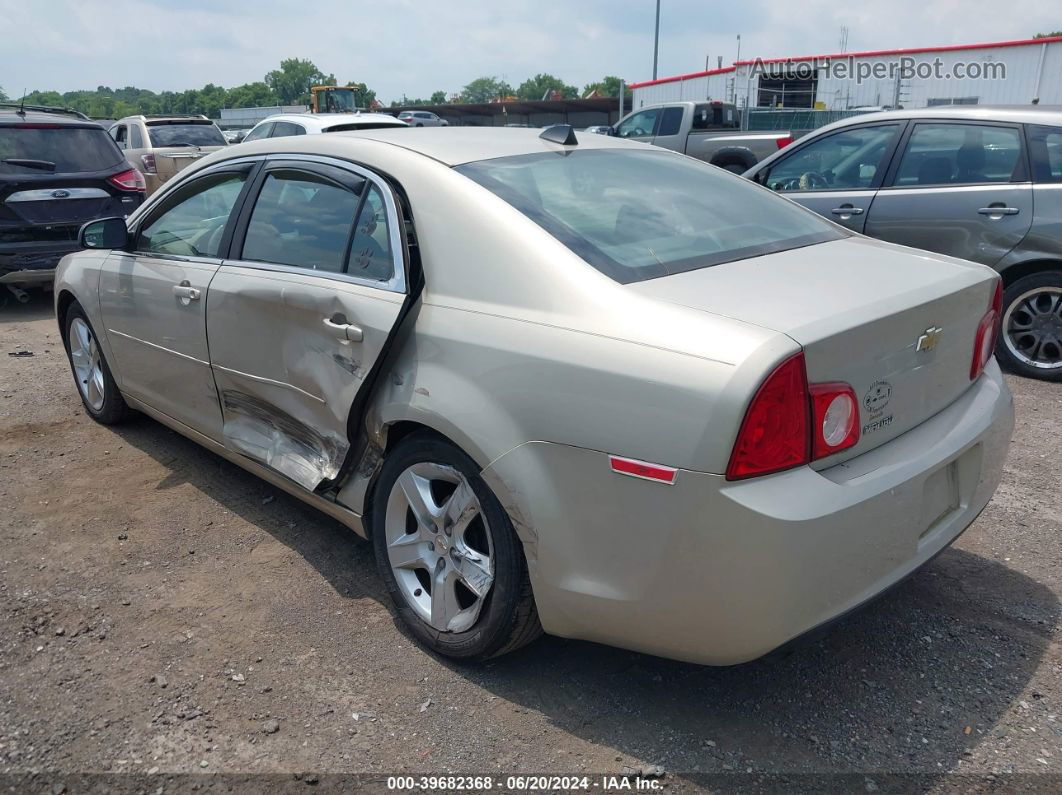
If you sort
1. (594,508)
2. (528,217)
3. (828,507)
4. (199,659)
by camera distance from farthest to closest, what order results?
(199,659) → (528,217) → (594,508) → (828,507)

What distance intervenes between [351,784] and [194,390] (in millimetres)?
2139

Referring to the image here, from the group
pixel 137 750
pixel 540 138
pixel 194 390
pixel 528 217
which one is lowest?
pixel 137 750

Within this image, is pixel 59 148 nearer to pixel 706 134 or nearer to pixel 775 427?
pixel 775 427

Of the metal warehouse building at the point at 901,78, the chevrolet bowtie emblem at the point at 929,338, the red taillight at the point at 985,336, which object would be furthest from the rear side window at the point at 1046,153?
the metal warehouse building at the point at 901,78

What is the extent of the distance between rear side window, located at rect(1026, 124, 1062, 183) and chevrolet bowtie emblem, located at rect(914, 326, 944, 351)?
3834 mm

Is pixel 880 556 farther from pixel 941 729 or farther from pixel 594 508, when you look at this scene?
pixel 594 508

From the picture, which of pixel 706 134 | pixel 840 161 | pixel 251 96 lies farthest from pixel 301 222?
pixel 251 96

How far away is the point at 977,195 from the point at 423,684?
500 centimetres

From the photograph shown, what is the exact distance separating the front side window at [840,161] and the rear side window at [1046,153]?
0.92m

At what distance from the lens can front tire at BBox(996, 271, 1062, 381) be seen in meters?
5.53

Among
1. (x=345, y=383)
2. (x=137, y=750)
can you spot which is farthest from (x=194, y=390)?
(x=137, y=750)

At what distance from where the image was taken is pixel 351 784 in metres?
2.30

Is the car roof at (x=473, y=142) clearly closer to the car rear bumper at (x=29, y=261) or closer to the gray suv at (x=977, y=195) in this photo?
the gray suv at (x=977, y=195)

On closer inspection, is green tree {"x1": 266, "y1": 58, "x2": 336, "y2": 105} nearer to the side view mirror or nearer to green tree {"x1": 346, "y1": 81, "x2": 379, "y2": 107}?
green tree {"x1": 346, "y1": 81, "x2": 379, "y2": 107}
